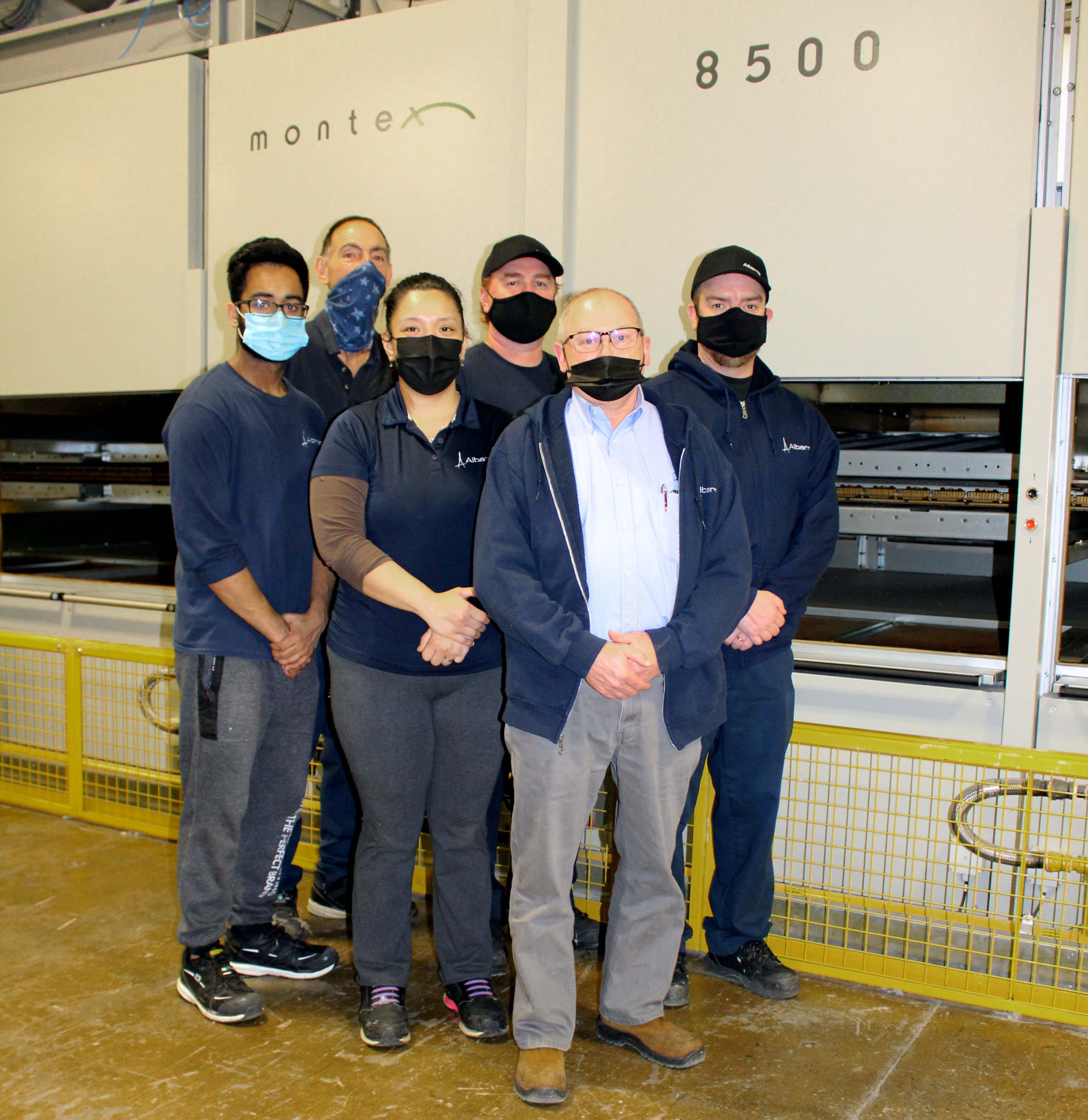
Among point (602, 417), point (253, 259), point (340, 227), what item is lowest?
point (602, 417)

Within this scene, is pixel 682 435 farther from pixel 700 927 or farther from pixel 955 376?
pixel 700 927

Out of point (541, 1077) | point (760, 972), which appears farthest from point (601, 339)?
point (760, 972)

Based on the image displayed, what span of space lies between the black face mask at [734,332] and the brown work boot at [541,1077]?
1515 mm

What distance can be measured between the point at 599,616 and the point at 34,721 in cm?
282

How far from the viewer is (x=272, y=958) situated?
7.96 feet

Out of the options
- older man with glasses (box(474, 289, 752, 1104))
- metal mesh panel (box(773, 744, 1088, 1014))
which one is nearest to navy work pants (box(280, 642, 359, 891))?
older man with glasses (box(474, 289, 752, 1104))

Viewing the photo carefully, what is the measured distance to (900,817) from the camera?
2547mm

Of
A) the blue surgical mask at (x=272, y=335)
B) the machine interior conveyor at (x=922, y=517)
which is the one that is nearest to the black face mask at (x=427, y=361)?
the blue surgical mask at (x=272, y=335)

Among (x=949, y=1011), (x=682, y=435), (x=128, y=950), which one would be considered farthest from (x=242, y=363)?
(x=949, y=1011)

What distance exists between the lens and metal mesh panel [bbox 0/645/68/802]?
3.70 meters

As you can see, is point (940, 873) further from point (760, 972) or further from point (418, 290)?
point (418, 290)

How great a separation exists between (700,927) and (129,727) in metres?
2.18

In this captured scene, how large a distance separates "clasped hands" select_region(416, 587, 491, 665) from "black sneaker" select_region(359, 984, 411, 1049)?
29.0 inches

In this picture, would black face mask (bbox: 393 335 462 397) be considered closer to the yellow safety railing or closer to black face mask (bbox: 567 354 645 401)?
black face mask (bbox: 567 354 645 401)
